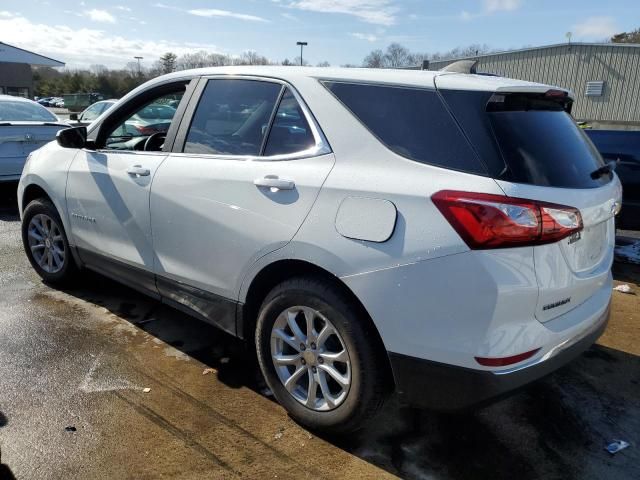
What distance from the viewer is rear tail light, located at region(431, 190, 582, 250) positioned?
2072 mm

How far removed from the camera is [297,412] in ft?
9.18

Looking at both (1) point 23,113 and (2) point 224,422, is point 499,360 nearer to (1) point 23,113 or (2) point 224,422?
(2) point 224,422

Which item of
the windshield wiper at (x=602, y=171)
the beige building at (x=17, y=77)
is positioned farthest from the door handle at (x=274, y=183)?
the beige building at (x=17, y=77)

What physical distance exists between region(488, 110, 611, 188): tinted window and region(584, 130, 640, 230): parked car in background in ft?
13.1

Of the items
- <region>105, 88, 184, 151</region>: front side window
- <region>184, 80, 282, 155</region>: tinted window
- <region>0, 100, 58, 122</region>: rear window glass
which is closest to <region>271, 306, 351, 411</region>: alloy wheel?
<region>184, 80, 282, 155</region>: tinted window

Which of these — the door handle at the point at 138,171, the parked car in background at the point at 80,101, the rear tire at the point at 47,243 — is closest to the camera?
the door handle at the point at 138,171

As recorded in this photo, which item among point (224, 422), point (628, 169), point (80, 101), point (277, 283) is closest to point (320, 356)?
point (277, 283)

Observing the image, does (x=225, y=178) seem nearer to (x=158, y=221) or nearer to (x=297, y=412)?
(x=158, y=221)

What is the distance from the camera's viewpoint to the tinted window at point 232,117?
297 centimetres

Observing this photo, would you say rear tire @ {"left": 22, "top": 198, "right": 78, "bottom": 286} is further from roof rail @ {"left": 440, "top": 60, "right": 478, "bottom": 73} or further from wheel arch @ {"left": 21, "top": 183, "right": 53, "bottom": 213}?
roof rail @ {"left": 440, "top": 60, "right": 478, "bottom": 73}

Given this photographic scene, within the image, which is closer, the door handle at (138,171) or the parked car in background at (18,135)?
the door handle at (138,171)

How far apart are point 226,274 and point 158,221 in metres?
0.69

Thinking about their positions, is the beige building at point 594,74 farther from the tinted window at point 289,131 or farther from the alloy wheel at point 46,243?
the tinted window at point 289,131

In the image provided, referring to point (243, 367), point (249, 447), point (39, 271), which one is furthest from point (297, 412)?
point (39, 271)
